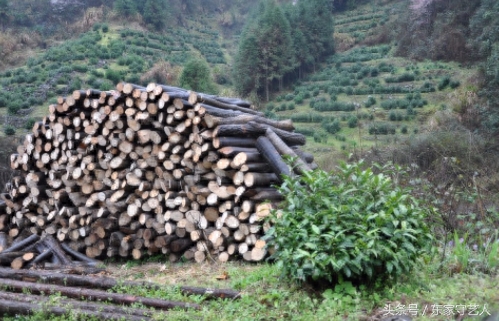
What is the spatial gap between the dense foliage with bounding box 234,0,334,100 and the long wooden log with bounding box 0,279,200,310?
111 feet

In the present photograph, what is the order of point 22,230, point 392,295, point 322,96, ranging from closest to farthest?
point 392,295
point 22,230
point 322,96

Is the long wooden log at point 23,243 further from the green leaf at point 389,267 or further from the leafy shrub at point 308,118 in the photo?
the leafy shrub at point 308,118

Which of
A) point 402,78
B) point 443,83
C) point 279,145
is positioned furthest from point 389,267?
point 402,78

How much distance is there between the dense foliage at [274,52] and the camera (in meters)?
38.6

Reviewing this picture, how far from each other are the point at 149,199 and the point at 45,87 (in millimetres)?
28805

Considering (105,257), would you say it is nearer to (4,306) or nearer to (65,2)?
(4,306)

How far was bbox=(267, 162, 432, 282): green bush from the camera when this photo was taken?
4039 mm

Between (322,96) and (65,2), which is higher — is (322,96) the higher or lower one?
the lower one

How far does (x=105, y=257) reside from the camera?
7.29 m

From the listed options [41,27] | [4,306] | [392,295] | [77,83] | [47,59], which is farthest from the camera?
[41,27]

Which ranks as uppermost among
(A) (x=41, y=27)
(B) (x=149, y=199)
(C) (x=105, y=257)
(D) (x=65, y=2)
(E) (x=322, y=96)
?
(D) (x=65, y=2)

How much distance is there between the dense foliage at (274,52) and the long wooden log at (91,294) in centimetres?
3375

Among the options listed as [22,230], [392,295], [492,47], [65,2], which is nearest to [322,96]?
[492,47]

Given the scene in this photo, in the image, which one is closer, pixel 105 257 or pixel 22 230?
pixel 105 257
